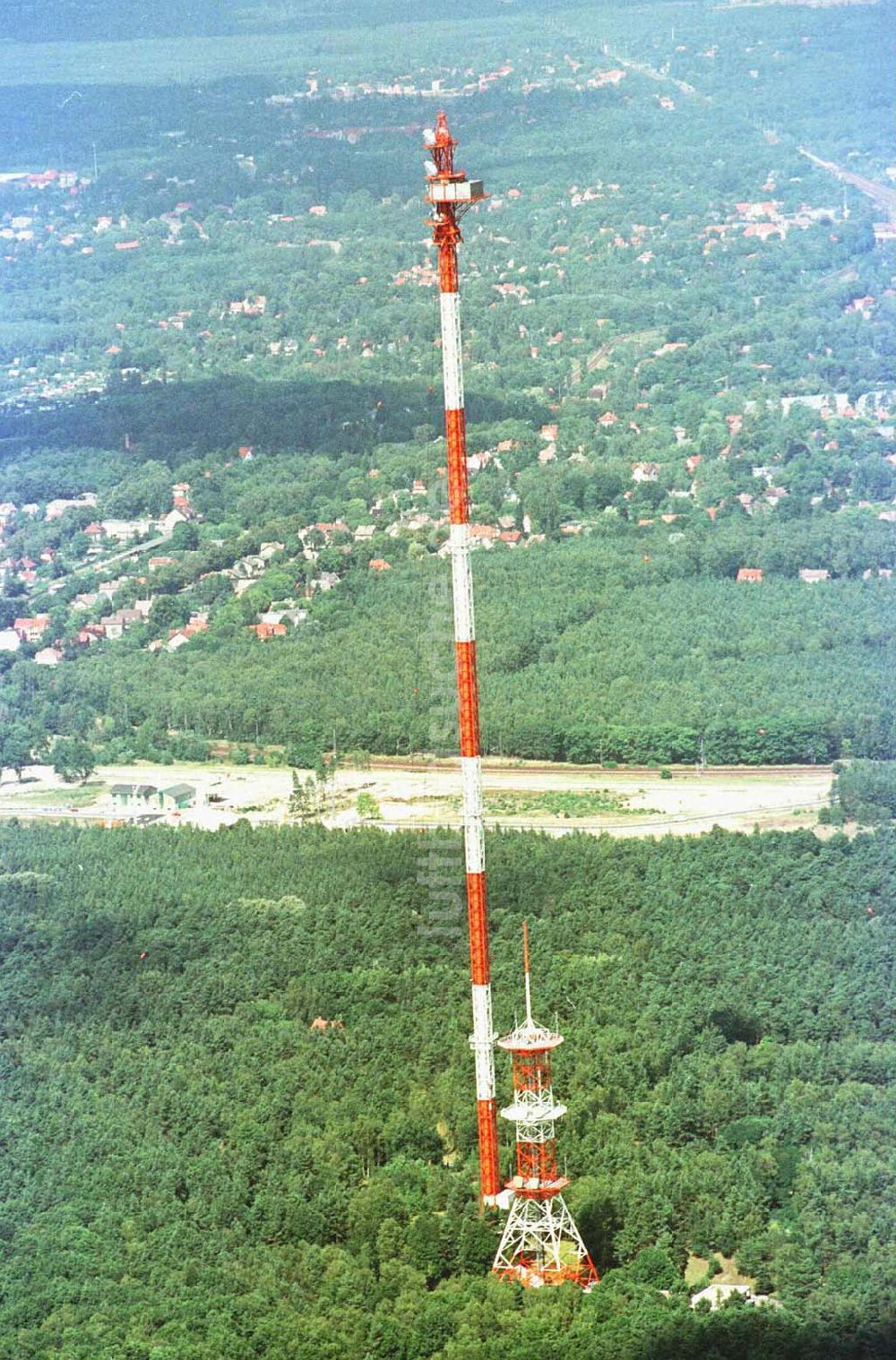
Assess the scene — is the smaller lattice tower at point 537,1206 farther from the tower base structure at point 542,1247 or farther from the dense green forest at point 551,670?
the dense green forest at point 551,670

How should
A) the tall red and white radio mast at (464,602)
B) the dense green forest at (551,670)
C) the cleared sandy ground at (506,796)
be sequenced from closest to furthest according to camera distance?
the tall red and white radio mast at (464,602) < the cleared sandy ground at (506,796) < the dense green forest at (551,670)

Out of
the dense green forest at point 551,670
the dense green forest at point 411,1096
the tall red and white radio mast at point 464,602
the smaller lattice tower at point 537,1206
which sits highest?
the tall red and white radio mast at point 464,602

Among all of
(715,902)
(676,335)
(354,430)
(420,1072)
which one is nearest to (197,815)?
(715,902)

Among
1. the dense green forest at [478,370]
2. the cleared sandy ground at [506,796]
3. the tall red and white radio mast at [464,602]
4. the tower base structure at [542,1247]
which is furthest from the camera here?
the dense green forest at [478,370]

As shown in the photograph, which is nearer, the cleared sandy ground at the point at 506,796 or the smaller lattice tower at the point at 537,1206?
the smaller lattice tower at the point at 537,1206

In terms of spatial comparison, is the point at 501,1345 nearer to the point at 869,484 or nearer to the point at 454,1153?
the point at 454,1153

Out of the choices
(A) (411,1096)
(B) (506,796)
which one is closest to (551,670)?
(B) (506,796)

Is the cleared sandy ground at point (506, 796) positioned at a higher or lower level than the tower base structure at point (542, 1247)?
lower

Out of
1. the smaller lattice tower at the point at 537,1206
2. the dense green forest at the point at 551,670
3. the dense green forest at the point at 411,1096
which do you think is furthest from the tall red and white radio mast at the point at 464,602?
the dense green forest at the point at 551,670
